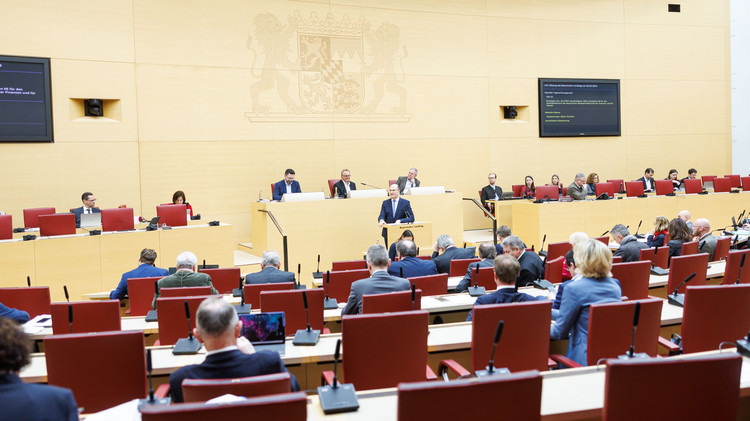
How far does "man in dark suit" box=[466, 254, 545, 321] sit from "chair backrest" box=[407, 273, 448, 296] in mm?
1277

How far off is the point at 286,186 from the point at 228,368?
328 inches

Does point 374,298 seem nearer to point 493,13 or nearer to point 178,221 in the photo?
point 178,221

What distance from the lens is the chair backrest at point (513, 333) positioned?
3.11 meters

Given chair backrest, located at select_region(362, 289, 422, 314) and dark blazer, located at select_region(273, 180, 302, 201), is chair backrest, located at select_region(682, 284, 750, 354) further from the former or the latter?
dark blazer, located at select_region(273, 180, 302, 201)

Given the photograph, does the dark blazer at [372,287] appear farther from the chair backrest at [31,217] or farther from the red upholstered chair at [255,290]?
the chair backrest at [31,217]

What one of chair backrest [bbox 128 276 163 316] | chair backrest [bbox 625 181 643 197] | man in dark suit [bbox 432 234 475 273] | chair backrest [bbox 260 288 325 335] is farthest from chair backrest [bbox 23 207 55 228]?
chair backrest [bbox 625 181 643 197]

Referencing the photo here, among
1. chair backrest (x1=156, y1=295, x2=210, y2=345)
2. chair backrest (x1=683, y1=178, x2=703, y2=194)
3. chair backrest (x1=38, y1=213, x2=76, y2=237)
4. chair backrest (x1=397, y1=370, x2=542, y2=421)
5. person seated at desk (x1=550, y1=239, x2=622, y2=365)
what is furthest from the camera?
chair backrest (x1=683, y1=178, x2=703, y2=194)

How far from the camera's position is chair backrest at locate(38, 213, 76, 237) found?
738 cm

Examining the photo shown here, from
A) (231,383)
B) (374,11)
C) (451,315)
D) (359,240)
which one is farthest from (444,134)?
(231,383)

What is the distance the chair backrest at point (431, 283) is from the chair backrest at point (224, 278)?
6.48 ft

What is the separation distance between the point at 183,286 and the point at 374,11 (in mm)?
9072

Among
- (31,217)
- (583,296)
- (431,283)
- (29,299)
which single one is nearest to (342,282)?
(431,283)

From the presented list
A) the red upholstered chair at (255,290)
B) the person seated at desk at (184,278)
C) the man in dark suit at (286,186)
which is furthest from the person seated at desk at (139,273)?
the man in dark suit at (286,186)

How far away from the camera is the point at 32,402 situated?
1.69m
